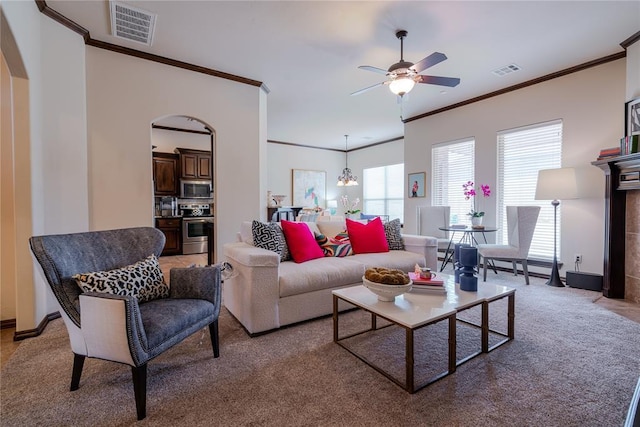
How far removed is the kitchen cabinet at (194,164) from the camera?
20.3ft

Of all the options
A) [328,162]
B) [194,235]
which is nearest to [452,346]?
[194,235]

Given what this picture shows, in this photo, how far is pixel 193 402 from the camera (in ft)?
5.17

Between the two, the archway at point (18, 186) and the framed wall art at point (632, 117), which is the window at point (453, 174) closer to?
the framed wall art at point (632, 117)

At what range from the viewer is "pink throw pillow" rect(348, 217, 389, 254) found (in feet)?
11.2

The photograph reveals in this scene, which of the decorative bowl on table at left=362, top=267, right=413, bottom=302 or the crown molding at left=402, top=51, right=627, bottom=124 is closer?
the decorative bowl on table at left=362, top=267, right=413, bottom=302

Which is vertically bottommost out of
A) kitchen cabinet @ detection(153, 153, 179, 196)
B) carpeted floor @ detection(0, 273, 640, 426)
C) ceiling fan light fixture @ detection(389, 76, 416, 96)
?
carpeted floor @ detection(0, 273, 640, 426)

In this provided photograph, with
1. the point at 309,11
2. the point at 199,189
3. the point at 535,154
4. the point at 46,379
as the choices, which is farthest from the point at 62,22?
the point at 535,154

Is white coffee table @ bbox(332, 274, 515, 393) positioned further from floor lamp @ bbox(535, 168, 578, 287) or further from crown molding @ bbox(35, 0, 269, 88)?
crown molding @ bbox(35, 0, 269, 88)

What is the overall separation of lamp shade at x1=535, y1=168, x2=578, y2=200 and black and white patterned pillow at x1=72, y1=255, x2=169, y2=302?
4.25 m

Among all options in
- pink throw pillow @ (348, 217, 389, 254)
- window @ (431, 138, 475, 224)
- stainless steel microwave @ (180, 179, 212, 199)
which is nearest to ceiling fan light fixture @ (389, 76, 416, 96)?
pink throw pillow @ (348, 217, 389, 254)

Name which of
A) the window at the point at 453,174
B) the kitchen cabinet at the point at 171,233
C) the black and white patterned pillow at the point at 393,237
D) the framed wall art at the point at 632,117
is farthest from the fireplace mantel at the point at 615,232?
the kitchen cabinet at the point at 171,233

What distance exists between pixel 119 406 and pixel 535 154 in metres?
5.32

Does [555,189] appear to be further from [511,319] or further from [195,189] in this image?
[195,189]

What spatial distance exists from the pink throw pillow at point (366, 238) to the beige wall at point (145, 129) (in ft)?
5.27
